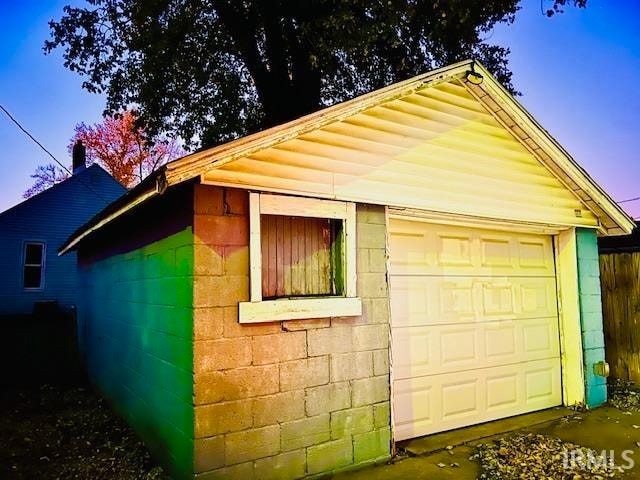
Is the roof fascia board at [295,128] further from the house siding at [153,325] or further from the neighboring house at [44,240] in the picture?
the neighboring house at [44,240]

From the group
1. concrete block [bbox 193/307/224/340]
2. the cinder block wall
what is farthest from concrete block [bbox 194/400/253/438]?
concrete block [bbox 193/307/224/340]

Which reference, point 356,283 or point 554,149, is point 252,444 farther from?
point 554,149

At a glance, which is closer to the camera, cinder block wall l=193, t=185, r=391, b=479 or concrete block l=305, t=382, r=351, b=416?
cinder block wall l=193, t=185, r=391, b=479

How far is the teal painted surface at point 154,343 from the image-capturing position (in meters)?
3.58

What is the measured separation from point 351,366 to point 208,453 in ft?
4.93

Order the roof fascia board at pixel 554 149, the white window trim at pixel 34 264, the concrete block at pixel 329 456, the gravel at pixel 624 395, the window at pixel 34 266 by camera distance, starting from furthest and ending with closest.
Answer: the window at pixel 34 266, the white window trim at pixel 34 264, the gravel at pixel 624 395, the roof fascia board at pixel 554 149, the concrete block at pixel 329 456

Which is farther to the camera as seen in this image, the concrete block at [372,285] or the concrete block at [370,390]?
the concrete block at [372,285]

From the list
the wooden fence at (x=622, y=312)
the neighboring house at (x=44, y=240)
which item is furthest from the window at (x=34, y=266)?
the wooden fence at (x=622, y=312)

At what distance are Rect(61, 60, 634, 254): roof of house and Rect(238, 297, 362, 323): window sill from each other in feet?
3.29

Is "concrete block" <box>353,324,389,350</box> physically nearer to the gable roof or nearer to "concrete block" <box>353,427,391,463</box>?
"concrete block" <box>353,427,391,463</box>

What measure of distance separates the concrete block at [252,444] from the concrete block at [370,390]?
861 mm

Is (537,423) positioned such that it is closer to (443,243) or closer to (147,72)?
(443,243)

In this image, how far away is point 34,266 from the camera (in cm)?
1608

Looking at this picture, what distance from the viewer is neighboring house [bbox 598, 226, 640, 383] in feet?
23.7
